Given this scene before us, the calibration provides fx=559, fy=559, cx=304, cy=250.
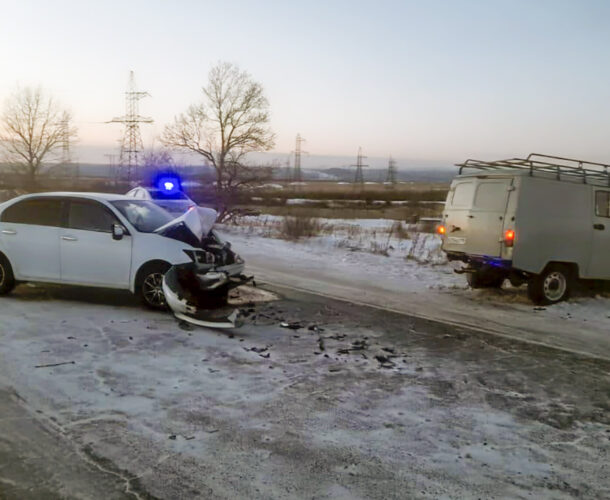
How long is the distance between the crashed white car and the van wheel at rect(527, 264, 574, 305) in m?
5.27

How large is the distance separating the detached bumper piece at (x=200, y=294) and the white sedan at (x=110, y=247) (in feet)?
0.05

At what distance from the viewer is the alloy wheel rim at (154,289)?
26.9 feet

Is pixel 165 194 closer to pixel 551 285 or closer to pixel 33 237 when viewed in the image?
pixel 33 237

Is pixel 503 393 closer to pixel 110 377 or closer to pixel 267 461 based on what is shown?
pixel 267 461

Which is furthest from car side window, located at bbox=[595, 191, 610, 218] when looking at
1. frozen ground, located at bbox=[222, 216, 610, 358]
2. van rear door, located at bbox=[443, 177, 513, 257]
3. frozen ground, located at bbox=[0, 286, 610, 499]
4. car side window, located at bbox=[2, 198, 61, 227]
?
car side window, located at bbox=[2, 198, 61, 227]

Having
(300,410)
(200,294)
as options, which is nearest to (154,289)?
(200,294)

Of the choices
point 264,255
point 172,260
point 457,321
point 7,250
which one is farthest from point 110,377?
point 264,255

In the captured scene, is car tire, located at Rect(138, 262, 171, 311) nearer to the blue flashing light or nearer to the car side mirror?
the car side mirror

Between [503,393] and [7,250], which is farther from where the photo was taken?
[7,250]

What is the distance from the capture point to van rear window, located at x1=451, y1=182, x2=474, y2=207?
34.4 feet

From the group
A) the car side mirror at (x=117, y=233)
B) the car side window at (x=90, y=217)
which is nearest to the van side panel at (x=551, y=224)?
the car side mirror at (x=117, y=233)

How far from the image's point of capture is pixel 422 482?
367cm

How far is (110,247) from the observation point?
832 cm

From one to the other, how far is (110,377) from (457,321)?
529 cm
